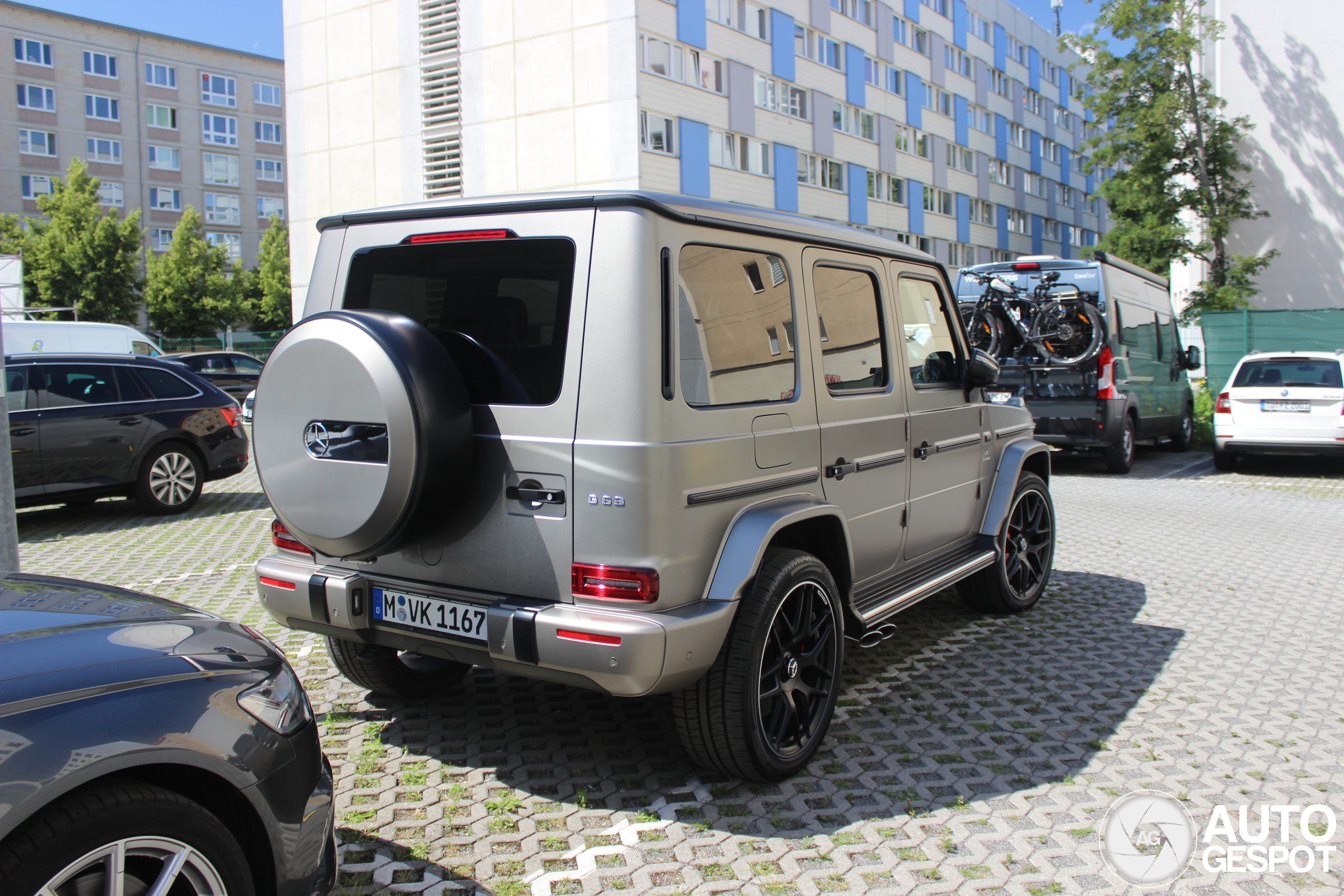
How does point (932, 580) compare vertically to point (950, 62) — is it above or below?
below

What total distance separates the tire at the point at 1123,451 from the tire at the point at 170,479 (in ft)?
35.8

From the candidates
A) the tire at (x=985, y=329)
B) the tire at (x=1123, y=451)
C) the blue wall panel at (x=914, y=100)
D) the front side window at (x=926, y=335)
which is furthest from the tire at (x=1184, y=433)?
the blue wall panel at (x=914, y=100)

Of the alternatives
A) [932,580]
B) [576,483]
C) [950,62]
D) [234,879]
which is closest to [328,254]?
[576,483]

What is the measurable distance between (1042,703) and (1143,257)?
26.2 meters

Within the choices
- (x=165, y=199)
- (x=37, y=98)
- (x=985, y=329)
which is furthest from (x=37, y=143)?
(x=985, y=329)

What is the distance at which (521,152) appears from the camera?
3275cm

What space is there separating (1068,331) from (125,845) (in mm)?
12289

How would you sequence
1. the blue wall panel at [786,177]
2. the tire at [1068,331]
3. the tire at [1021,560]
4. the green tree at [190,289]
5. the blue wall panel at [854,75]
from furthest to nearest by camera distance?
the green tree at [190,289]
the blue wall panel at [854,75]
the blue wall panel at [786,177]
the tire at [1068,331]
the tire at [1021,560]

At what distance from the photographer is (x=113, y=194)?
209 ft

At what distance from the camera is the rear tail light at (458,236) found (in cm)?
353

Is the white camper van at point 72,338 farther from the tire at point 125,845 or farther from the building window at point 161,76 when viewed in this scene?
the building window at point 161,76

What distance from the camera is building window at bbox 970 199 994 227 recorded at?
5362 cm

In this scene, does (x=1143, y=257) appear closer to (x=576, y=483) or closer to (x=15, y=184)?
(x=576, y=483)

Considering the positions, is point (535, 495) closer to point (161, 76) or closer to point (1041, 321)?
point (1041, 321)
